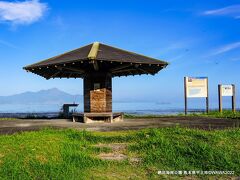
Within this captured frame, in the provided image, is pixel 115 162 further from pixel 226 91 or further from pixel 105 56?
pixel 226 91

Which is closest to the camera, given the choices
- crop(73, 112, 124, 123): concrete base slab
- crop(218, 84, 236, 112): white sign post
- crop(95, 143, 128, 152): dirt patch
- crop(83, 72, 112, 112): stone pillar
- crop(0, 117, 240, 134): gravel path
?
crop(95, 143, 128, 152): dirt patch

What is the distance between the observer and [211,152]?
8.56 meters

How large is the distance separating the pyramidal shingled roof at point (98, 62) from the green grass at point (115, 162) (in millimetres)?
6980

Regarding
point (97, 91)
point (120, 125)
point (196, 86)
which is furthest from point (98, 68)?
point (196, 86)

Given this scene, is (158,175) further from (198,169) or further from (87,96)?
(87,96)

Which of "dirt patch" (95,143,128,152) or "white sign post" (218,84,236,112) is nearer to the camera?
"dirt patch" (95,143,128,152)

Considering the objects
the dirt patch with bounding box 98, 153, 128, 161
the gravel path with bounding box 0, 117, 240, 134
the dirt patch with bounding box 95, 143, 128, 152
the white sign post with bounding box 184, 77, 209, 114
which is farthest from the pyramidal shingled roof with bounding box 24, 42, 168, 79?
the dirt patch with bounding box 98, 153, 128, 161

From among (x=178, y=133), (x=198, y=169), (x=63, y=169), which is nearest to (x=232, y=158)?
A: (x=198, y=169)

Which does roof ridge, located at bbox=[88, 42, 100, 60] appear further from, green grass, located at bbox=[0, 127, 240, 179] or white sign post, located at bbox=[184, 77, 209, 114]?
white sign post, located at bbox=[184, 77, 209, 114]

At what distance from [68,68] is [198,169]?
1261 cm

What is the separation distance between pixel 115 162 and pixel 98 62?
10061 mm

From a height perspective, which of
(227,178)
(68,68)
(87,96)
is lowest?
(227,178)

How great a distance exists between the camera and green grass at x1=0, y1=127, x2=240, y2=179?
7.61 metres

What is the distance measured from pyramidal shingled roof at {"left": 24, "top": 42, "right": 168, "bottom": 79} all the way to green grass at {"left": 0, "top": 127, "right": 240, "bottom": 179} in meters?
6.98
